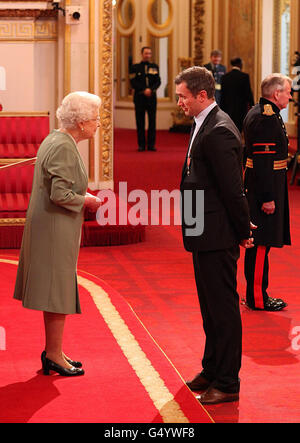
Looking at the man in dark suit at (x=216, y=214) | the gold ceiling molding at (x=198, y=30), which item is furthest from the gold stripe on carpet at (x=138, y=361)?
the gold ceiling molding at (x=198, y=30)

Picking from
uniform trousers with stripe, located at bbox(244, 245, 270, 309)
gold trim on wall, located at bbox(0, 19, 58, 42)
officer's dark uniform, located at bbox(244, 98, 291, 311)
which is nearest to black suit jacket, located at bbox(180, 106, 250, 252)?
officer's dark uniform, located at bbox(244, 98, 291, 311)

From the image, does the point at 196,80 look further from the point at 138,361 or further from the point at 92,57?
the point at 92,57

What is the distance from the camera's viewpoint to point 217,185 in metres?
4.12

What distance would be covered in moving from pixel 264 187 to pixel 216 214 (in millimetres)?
1729

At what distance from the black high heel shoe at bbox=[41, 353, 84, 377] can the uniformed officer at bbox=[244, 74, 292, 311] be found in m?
1.80

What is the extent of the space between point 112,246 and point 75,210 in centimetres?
387

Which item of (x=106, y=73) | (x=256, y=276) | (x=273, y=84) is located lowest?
(x=256, y=276)

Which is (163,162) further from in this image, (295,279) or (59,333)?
(59,333)

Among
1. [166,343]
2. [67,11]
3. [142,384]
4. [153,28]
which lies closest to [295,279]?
[166,343]

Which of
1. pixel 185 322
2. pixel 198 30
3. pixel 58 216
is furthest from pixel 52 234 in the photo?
pixel 198 30

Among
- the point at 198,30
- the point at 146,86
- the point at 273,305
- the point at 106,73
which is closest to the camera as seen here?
the point at 273,305

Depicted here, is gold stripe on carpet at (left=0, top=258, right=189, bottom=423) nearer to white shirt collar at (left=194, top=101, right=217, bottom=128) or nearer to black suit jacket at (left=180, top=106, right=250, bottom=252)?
black suit jacket at (left=180, top=106, right=250, bottom=252)

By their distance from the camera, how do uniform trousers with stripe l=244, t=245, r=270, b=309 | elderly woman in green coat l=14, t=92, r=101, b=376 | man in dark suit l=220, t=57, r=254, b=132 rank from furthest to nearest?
man in dark suit l=220, t=57, r=254, b=132 → uniform trousers with stripe l=244, t=245, r=270, b=309 → elderly woman in green coat l=14, t=92, r=101, b=376

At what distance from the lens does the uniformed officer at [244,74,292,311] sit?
19.0 feet
